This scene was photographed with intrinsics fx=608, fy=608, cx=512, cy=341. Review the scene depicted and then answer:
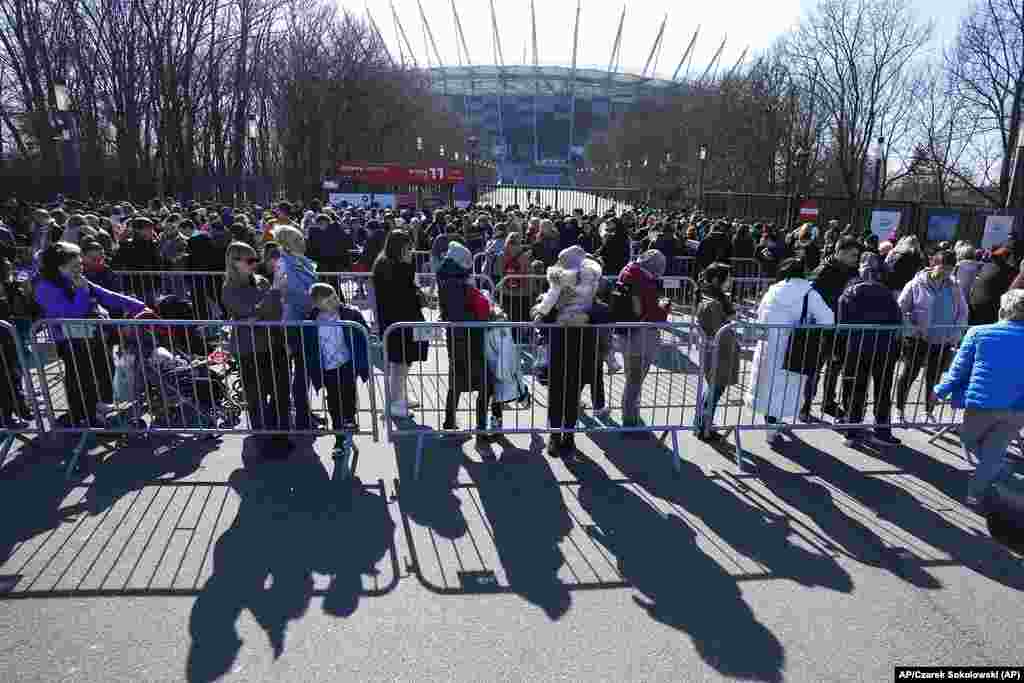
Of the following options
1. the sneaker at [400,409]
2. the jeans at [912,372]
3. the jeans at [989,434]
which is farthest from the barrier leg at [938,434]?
the sneaker at [400,409]

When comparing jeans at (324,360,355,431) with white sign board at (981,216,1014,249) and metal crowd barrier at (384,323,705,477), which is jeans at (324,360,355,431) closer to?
metal crowd barrier at (384,323,705,477)

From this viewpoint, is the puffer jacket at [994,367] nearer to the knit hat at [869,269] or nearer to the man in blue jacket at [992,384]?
the man in blue jacket at [992,384]

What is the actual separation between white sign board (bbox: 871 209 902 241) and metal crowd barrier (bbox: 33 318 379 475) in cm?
1898

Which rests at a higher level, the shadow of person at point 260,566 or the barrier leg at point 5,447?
the barrier leg at point 5,447

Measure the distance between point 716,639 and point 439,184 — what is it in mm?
31933

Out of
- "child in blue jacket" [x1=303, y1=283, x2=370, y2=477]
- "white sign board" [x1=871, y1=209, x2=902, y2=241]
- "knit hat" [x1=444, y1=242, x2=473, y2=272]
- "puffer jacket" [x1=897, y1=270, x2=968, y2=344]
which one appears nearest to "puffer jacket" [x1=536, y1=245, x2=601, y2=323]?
"knit hat" [x1=444, y1=242, x2=473, y2=272]

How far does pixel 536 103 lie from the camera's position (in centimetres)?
10812

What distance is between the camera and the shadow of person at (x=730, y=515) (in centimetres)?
396

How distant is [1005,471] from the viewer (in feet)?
17.0

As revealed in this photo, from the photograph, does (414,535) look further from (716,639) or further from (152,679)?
(716,639)

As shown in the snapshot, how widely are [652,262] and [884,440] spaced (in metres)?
2.87

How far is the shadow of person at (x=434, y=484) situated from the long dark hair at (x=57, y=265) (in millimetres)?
3230

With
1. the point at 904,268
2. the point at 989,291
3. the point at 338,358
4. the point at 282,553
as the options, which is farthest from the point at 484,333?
the point at 904,268

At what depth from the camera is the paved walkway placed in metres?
3.18
